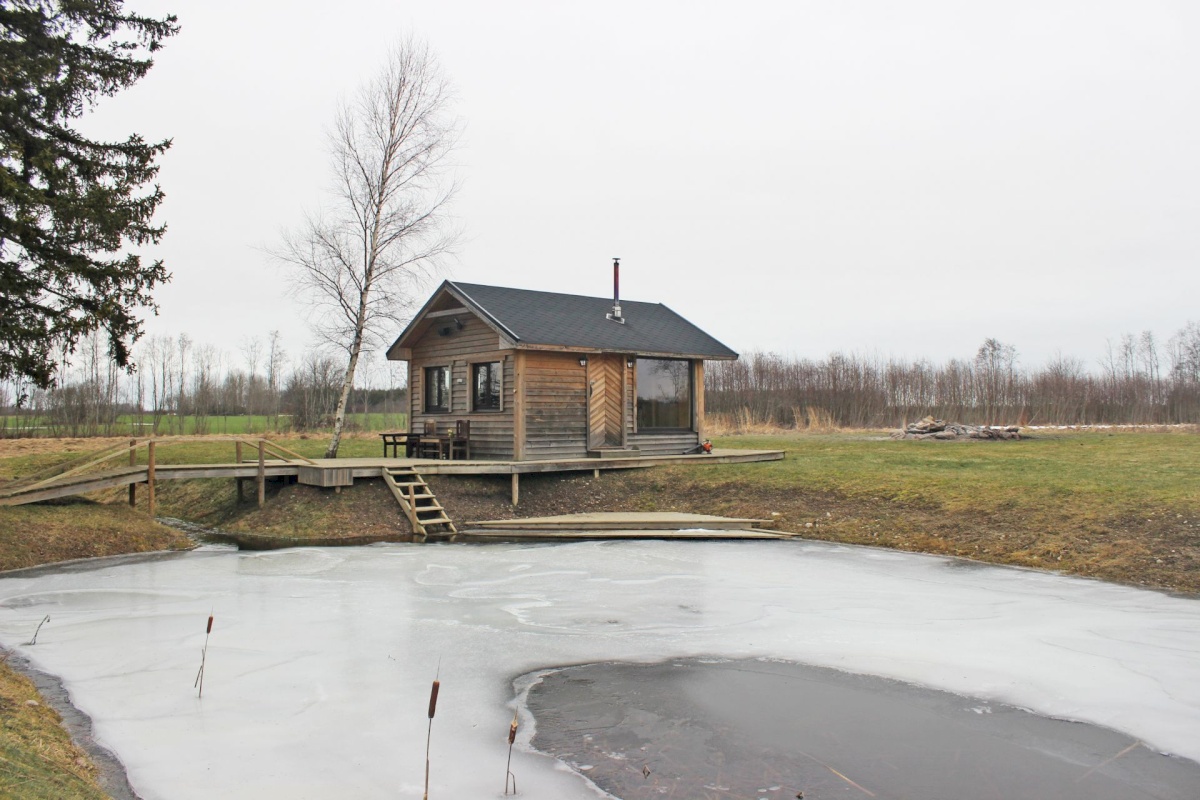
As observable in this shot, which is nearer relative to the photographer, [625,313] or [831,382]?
[625,313]

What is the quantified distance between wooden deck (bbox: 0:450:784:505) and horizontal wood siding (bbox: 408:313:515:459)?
113 cm

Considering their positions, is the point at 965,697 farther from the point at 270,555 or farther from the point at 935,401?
the point at 935,401

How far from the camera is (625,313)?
1962 centimetres

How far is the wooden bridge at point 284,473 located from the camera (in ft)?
41.4

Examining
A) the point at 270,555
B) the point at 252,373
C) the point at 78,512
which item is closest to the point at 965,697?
the point at 270,555

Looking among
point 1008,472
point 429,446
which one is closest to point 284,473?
point 429,446

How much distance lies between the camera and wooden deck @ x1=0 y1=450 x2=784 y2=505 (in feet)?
40.9

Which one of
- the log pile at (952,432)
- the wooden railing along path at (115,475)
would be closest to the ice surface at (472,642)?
the wooden railing along path at (115,475)

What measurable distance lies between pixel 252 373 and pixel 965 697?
47.5 m

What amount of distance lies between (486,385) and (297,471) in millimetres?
4145

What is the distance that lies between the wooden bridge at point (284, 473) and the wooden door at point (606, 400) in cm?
75

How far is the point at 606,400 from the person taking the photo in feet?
57.5

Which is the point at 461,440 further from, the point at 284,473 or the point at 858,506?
the point at 858,506

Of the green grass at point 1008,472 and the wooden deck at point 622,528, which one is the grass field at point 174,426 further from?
the wooden deck at point 622,528
